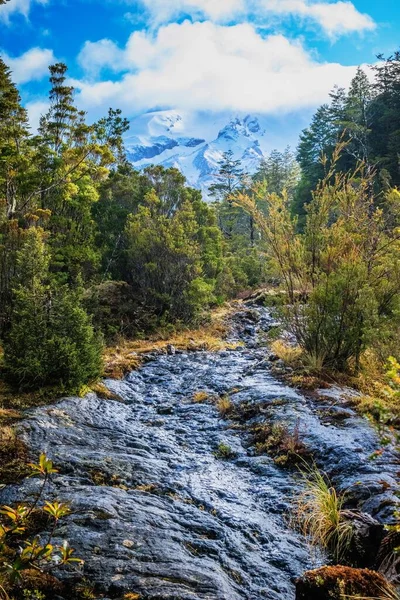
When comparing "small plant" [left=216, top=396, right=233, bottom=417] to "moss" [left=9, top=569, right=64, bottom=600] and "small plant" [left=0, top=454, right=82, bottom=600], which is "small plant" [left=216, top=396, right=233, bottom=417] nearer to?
"small plant" [left=0, top=454, right=82, bottom=600]

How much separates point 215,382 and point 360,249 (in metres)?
4.53

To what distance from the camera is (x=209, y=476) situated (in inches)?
224

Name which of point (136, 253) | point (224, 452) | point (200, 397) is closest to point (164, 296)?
point (136, 253)

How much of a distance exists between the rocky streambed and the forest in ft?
0.39

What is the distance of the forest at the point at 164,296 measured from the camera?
14.4ft

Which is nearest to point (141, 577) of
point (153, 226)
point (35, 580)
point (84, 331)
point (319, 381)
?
point (35, 580)

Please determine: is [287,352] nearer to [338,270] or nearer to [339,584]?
[338,270]

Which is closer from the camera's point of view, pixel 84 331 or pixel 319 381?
pixel 84 331

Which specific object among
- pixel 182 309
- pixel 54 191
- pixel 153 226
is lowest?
pixel 182 309

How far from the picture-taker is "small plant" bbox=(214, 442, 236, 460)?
6352mm

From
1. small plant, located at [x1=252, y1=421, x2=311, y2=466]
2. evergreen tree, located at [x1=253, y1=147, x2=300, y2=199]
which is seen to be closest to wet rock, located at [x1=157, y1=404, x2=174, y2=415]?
small plant, located at [x1=252, y1=421, x2=311, y2=466]

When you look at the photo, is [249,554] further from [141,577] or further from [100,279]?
[100,279]

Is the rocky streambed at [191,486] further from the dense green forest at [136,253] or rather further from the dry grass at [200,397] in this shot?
the dense green forest at [136,253]

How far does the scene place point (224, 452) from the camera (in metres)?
6.46
